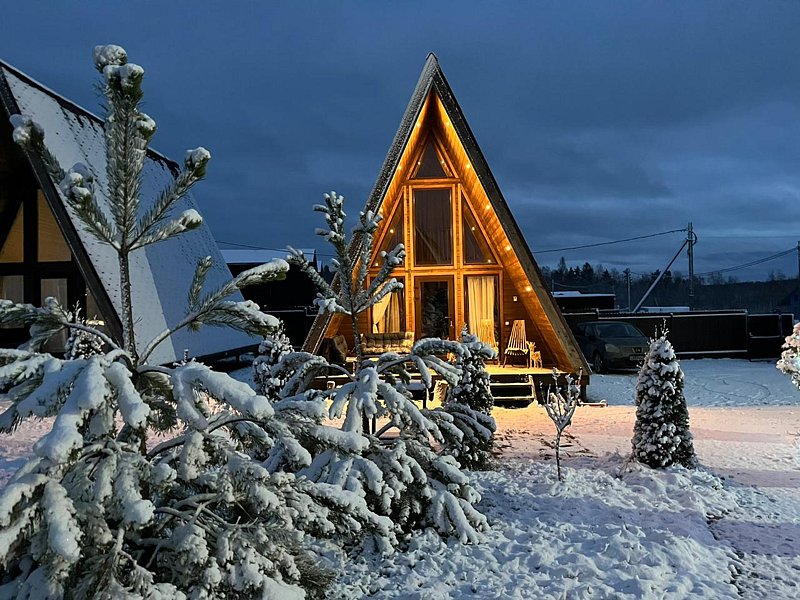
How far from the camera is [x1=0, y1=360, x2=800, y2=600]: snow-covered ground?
3.85 meters

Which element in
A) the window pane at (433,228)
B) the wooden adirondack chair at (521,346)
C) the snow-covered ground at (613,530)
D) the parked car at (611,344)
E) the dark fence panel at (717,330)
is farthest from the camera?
the dark fence panel at (717,330)

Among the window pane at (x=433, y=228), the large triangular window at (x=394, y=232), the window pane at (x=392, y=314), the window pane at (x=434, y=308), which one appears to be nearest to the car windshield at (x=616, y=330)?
the window pane at (x=434, y=308)

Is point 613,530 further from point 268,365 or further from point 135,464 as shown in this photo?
point 268,365

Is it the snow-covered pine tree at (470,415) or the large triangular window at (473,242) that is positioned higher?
the large triangular window at (473,242)

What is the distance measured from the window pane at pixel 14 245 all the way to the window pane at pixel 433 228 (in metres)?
9.97

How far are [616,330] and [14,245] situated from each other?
57.3ft

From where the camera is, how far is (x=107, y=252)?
1173cm

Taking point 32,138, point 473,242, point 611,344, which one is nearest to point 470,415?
point 32,138

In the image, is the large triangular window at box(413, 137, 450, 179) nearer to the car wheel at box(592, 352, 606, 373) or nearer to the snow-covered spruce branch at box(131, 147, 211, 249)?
the car wheel at box(592, 352, 606, 373)

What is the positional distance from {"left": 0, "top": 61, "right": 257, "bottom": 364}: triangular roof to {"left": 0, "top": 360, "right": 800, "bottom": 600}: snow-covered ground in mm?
3777

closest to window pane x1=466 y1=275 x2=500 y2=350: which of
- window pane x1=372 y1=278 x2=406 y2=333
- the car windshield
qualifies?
window pane x1=372 y1=278 x2=406 y2=333

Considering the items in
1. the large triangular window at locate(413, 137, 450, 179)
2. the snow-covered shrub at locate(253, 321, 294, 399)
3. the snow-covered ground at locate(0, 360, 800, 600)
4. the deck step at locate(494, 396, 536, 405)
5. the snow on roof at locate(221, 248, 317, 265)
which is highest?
the large triangular window at locate(413, 137, 450, 179)

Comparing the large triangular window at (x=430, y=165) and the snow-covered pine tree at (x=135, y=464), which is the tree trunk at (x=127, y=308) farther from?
the large triangular window at (x=430, y=165)

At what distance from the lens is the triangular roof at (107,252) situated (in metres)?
10.7
